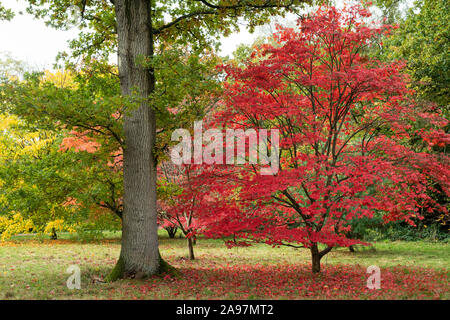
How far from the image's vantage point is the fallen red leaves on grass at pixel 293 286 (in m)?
5.84

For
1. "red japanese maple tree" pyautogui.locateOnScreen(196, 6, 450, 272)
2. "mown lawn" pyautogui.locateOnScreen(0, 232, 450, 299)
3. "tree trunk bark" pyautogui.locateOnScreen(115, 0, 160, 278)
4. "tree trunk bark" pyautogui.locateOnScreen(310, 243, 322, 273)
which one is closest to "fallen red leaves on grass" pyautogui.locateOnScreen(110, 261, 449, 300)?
"mown lawn" pyautogui.locateOnScreen(0, 232, 450, 299)

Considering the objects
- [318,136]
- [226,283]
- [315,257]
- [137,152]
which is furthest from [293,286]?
[137,152]

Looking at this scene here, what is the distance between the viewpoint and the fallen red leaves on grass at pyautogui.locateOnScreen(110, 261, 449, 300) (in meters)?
5.84

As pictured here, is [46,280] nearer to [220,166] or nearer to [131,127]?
[131,127]

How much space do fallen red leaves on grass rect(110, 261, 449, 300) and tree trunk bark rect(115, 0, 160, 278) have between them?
588mm

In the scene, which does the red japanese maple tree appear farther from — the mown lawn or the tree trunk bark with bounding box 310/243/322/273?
the mown lawn

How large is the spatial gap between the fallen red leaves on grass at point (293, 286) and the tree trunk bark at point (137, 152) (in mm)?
588

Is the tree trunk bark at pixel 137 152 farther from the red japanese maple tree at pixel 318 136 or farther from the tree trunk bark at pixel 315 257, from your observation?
the tree trunk bark at pixel 315 257

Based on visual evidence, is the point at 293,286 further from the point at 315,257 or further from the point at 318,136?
the point at 318,136

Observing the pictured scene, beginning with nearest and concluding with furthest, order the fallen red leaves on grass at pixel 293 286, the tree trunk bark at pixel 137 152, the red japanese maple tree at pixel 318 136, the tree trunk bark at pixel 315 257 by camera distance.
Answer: the fallen red leaves on grass at pixel 293 286, the red japanese maple tree at pixel 318 136, the tree trunk bark at pixel 137 152, the tree trunk bark at pixel 315 257

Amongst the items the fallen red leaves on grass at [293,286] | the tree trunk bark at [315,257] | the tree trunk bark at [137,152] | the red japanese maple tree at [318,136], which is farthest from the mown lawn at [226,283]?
the red japanese maple tree at [318,136]

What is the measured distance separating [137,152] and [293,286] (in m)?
3.84

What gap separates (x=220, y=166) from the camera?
743 centimetres

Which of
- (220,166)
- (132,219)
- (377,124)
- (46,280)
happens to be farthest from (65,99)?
(377,124)
